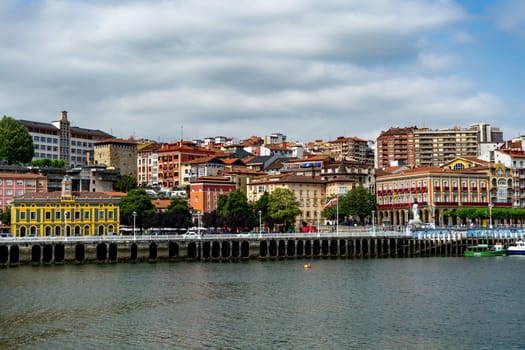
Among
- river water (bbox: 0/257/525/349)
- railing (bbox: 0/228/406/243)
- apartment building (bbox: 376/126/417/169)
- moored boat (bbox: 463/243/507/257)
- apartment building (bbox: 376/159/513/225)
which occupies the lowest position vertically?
river water (bbox: 0/257/525/349)

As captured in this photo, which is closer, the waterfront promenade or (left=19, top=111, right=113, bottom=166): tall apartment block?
the waterfront promenade

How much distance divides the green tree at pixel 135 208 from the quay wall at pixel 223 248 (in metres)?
25.2

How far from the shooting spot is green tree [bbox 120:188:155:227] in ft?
383

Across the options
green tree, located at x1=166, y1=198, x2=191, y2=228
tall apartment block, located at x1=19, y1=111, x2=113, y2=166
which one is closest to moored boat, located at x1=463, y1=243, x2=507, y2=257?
green tree, located at x1=166, y1=198, x2=191, y2=228

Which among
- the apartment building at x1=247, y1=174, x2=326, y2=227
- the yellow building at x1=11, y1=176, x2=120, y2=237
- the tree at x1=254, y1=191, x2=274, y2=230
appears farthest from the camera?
the apartment building at x1=247, y1=174, x2=326, y2=227

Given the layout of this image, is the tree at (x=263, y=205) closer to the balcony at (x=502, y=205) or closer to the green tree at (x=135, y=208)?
the green tree at (x=135, y=208)

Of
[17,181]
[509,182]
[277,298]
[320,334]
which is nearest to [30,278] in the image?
[277,298]

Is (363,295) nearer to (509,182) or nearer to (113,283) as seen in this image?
A: (113,283)

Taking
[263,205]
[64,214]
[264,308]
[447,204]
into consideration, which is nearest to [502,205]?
[447,204]

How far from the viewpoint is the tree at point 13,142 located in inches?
5743

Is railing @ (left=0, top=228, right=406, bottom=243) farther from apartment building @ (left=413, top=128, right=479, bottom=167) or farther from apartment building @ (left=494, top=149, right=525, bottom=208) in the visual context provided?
apartment building @ (left=413, top=128, right=479, bottom=167)

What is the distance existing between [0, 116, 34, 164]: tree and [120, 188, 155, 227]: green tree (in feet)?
123

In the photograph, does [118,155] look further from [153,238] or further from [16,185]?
[153,238]

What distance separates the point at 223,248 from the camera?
9512 centimetres
